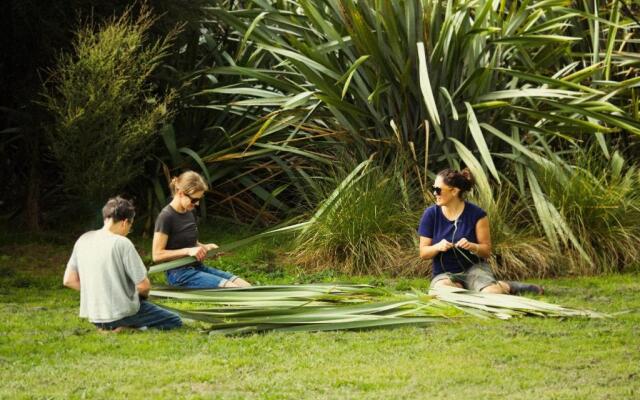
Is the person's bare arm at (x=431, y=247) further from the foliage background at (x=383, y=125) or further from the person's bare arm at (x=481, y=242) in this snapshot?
the foliage background at (x=383, y=125)

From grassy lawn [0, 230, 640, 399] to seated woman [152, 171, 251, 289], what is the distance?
87cm

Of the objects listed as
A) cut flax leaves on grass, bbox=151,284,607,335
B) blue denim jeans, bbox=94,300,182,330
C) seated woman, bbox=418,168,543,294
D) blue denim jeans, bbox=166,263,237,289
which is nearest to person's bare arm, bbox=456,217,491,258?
seated woman, bbox=418,168,543,294

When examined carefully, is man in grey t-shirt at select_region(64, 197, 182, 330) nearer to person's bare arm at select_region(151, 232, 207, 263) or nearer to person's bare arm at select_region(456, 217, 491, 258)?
person's bare arm at select_region(151, 232, 207, 263)

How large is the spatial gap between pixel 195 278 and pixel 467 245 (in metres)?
2.05

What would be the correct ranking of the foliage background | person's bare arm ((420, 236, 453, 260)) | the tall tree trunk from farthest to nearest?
the tall tree trunk < the foliage background < person's bare arm ((420, 236, 453, 260))

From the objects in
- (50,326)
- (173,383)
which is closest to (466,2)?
(50,326)

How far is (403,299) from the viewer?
26.6 feet

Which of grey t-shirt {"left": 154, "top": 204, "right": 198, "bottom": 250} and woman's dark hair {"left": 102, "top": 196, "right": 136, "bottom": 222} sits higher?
woman's dark hair {"left": 102, "top": 196, "right": 136, "bottom": 222}

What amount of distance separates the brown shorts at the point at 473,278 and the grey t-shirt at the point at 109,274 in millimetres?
2436

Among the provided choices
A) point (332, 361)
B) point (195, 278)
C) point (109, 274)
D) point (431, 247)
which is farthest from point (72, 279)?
point (431, 247)

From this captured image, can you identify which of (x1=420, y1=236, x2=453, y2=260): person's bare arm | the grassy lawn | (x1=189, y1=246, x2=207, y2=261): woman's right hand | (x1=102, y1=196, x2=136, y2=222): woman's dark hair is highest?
(x1=102, y1=196, x2=136, y2=222): woman's dark hair

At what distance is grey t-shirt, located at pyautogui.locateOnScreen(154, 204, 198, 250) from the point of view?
8.78 m

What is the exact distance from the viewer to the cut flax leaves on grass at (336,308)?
738 cm

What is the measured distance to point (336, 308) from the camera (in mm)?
7637
